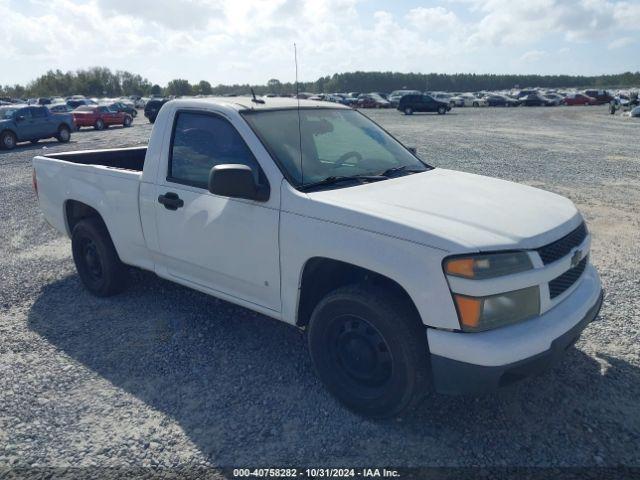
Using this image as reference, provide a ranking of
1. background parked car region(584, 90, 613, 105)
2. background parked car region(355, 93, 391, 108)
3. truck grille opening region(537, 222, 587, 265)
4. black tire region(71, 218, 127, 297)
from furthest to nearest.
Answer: background parked car region(584, 90, 613, 105) < background parked car region(355, 93, 391, 108) < black tire region(71, 218, 127, 297) < truck grille opening region(537, 222, 587, 265)

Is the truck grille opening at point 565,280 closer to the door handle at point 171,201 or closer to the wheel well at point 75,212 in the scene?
the door handle at point 171,201

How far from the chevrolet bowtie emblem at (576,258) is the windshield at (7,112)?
2178 cm

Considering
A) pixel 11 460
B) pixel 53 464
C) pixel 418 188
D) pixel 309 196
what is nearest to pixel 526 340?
pixel 418 188

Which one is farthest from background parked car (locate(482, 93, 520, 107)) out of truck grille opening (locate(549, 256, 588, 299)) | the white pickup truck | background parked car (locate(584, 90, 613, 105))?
truck grille opening (locate(549, 256, 588, 299))

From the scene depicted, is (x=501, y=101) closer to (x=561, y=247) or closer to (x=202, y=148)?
(x=202, y=148)

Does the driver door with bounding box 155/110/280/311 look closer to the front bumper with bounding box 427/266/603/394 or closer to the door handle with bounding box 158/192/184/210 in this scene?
the door handle with bounding box 158/192/184/210

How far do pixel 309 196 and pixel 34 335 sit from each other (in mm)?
2900

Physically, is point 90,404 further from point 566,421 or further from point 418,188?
point 566,421

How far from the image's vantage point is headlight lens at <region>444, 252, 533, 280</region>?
2.66 metres

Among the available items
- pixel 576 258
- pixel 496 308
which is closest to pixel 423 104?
pixel 576 258

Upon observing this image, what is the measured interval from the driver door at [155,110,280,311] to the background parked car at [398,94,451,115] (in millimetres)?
38898

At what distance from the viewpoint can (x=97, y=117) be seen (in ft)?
96.0

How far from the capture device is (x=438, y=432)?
3.10 meters

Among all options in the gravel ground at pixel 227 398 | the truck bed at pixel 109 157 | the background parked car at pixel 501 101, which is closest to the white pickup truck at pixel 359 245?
the gravel ground at pixel 227 398
